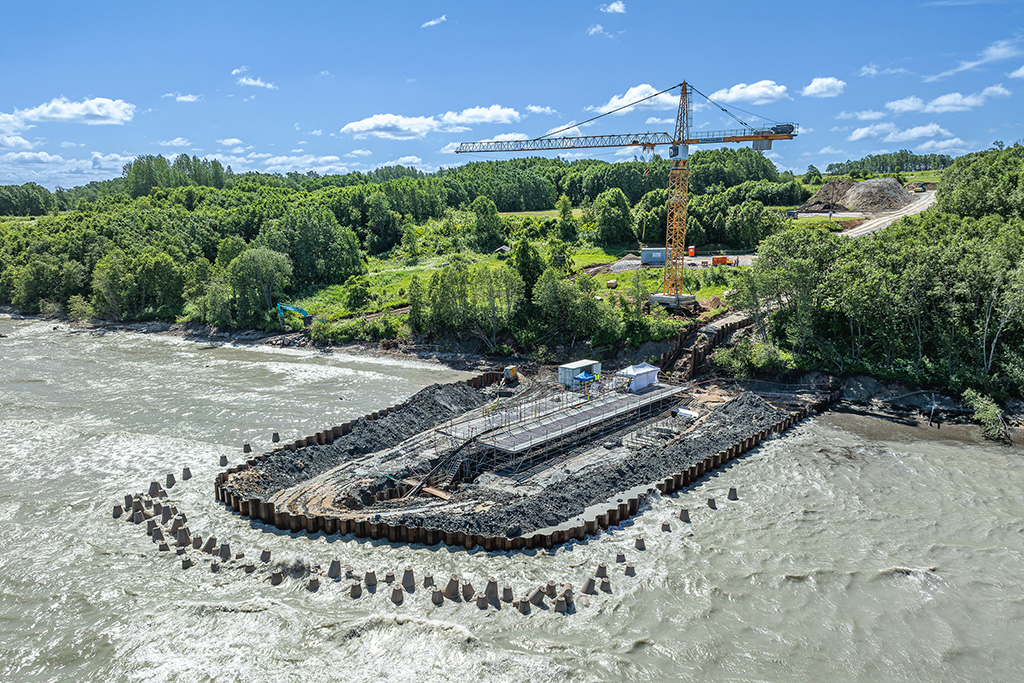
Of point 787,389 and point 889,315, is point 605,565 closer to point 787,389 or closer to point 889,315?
point 787,389

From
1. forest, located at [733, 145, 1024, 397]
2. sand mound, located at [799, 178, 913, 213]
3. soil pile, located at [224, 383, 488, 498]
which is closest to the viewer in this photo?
soil pile, located at [224, 383, 488, 498]

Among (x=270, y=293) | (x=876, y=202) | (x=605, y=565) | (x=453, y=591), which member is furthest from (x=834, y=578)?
(x=876, y=202)

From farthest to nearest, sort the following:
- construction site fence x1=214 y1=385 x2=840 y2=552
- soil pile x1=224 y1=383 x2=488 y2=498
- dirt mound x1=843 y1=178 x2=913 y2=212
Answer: dirt mound x1=843 y1=178 x2=913 y2=212 → soil pile x1=224 y1=383 x2=488 y2=498 → construction site fence x1=214 y1=385 x2=840 y2=552

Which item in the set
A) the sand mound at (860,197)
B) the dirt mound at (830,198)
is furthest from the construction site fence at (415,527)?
the sand mound at (860,197)

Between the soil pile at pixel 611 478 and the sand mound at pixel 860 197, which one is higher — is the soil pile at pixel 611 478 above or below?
below

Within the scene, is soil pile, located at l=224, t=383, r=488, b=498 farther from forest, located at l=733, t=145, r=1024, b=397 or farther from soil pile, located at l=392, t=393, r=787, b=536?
forest, located at l=733, t=145, r=1024, b=397

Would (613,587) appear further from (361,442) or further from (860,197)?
(860,197)

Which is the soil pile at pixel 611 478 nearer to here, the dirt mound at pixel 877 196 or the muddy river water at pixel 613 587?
the muddy river water at pixel 613 587

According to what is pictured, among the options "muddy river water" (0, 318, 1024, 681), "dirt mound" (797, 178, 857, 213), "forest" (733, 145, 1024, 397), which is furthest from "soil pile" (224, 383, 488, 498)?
"dirt mound" (797, 178, 857, 213)
